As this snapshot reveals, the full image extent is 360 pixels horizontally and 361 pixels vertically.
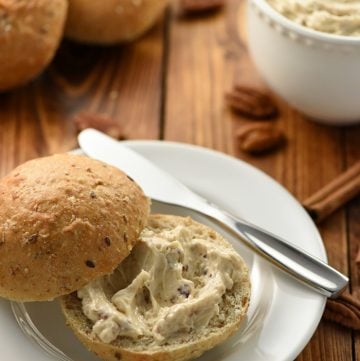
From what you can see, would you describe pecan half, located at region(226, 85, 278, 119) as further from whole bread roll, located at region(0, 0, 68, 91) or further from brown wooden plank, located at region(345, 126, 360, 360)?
whole bread roll, located at region(0, 0, 68, 91)

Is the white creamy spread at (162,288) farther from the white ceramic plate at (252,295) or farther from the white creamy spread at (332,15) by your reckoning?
the white creamy spread at (332,15)

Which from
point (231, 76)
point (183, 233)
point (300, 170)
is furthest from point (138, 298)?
point (231, 76)

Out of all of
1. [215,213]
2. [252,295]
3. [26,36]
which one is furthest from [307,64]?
[26,36]

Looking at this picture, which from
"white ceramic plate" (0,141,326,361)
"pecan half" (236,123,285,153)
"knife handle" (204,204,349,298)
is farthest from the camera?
"pecan half" (236,123,285,153)

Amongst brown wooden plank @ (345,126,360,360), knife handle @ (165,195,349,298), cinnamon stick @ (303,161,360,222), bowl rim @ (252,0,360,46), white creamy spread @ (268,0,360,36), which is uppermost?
white creamy spread @ (268,0,360,36)

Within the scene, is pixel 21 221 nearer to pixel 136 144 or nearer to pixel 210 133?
pixel 136 144

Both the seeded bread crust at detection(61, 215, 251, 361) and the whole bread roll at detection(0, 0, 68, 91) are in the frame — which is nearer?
the seeded bread crust at detection(61, 215, 251, 361)

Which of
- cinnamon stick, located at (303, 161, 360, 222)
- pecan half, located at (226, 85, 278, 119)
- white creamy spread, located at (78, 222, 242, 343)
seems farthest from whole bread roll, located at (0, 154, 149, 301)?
pecan half, located at (226, 85, 278, 119)
